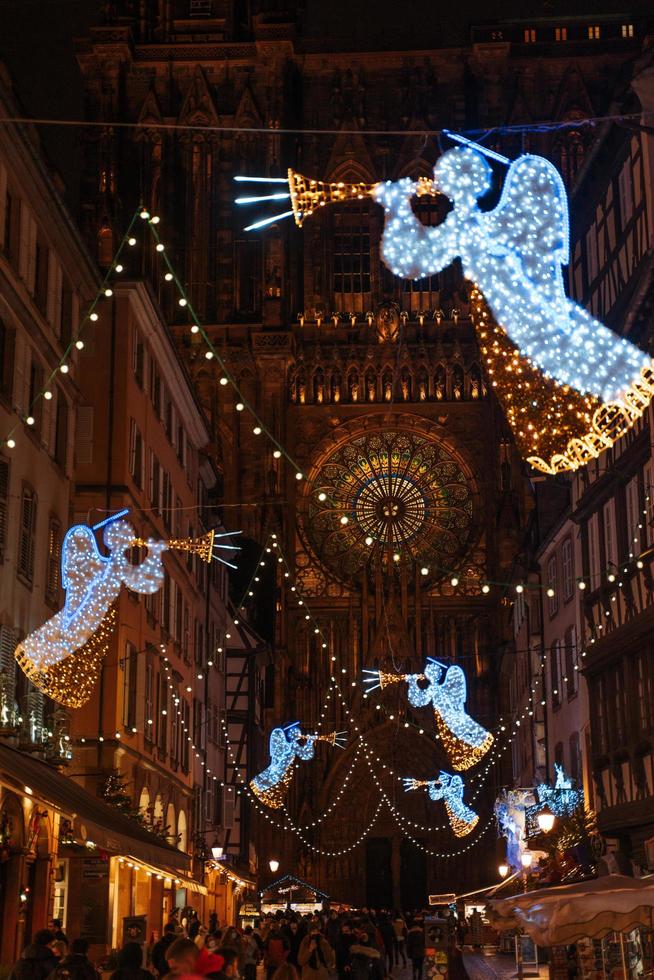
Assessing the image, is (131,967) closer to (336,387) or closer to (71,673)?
(71,673)

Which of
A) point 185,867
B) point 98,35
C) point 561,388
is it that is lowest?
point 185,867

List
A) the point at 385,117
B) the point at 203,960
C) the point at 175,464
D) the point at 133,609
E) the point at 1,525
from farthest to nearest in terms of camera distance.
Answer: the point at 385,117 < the point at 175,464 < the point at 133,609 < the point at 1,525 < the point at 203,960

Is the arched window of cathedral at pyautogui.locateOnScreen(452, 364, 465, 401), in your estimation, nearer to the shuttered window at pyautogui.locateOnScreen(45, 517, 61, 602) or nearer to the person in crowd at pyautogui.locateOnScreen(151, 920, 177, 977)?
the shuttered window at pyautogui.locateOnScreen(45, 517, 61, 602)

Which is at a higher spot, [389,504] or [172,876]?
[389,504]

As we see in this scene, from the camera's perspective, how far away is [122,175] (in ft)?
192

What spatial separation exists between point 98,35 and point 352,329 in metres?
15.7

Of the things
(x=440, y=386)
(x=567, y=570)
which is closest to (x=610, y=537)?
(x=567, y=570)

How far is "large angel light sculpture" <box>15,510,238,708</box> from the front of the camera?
20156 mm

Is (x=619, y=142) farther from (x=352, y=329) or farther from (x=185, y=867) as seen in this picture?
(x=352, y=329)

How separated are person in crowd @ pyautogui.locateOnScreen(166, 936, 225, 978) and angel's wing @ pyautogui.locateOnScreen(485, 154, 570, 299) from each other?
5251 millimetres

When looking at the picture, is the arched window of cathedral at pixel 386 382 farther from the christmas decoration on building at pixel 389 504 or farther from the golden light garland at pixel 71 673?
the golden light garland at pixel 71 673

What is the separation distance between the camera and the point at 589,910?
1360cm

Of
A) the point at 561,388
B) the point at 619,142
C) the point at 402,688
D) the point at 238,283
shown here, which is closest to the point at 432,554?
the point at 402,688

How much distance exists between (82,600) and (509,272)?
12.7m
